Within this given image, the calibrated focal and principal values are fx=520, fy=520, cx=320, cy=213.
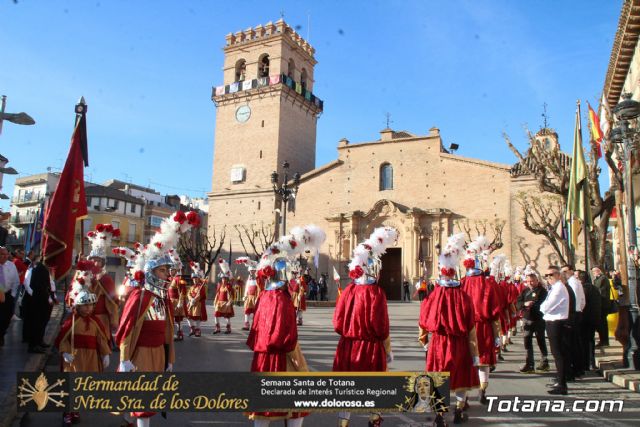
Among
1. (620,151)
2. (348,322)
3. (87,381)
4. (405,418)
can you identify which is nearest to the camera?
(87,381)

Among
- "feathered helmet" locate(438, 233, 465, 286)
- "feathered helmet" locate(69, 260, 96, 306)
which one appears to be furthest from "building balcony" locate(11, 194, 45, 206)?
"feathered helmet" locate(438, 233, 465, 286)

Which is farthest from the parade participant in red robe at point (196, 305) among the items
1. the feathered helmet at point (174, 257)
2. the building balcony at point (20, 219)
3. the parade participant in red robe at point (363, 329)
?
the building balcony at point (20, 219)

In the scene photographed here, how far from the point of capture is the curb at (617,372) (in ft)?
26.7

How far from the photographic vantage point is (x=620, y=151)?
1568 centimetres

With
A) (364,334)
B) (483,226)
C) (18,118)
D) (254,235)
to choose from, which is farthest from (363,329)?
(254,235)

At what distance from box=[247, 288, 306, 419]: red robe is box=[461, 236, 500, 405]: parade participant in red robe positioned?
12.0 ft

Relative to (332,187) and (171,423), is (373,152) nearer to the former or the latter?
(332,187)

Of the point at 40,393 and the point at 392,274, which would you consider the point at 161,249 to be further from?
the point at 392,274

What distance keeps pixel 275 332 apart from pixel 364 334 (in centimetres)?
127

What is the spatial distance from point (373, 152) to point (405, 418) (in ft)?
115

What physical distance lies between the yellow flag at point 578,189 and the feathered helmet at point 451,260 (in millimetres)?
9963

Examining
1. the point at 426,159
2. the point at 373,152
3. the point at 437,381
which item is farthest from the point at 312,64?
Result: the point at 437,381

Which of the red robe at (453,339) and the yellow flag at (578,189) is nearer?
the red robe at (453,339)

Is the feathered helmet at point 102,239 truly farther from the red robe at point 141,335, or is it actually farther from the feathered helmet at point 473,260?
the feathered helmet at point 473,260
